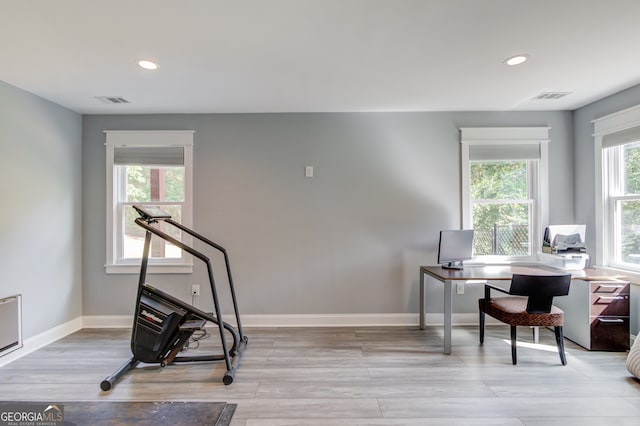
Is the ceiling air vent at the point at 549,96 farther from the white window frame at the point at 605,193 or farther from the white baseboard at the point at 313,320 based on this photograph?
the white baseboard at the point at 313,320

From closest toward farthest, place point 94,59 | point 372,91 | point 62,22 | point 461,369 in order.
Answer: point 62,22 → point 94,59 → point 461,369 → point 372,91

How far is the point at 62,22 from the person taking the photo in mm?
1913

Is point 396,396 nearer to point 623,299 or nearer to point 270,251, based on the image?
point 270,251

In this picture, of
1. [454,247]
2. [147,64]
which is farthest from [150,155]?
[454,247]

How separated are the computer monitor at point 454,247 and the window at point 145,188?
282cm

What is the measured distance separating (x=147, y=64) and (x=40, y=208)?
75.4 inches

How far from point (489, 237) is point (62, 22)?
424cm

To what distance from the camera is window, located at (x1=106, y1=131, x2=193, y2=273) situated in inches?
143

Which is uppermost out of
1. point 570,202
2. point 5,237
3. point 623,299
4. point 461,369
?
point 570,202

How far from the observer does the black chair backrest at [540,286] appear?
255 cm

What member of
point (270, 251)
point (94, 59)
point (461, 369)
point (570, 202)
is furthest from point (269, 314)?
point (570, 202)

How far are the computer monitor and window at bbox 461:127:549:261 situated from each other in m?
0.31

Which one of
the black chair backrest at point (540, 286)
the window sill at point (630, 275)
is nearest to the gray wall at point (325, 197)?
the window sill at point (630, 275)

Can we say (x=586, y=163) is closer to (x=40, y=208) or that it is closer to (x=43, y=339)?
(x=40, y=208)
